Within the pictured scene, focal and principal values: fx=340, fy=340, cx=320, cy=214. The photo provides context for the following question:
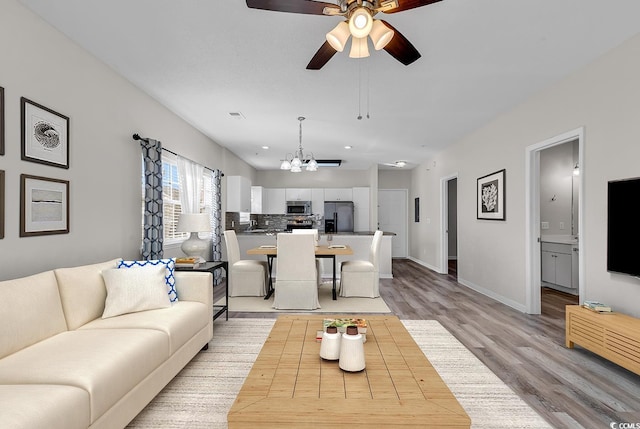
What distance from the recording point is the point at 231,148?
6.90m

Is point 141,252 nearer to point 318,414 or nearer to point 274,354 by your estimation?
point 274,354

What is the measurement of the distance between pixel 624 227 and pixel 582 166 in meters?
0.77

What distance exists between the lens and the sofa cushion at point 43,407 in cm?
125

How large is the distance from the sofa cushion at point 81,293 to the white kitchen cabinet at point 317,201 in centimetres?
683

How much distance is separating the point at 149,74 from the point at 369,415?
3.62m

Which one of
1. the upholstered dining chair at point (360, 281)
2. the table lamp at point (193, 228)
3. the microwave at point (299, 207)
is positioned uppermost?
the microwave at point (299, 207)

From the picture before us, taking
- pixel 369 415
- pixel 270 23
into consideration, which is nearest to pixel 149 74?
pixel 270 23

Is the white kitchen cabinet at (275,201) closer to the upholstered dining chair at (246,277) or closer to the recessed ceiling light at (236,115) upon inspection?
the upholstered dining chair at (246,277)

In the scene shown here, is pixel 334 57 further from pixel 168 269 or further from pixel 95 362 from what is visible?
pixel 95 362

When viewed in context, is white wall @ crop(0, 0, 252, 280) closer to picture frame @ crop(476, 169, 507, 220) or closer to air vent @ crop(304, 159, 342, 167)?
air vent @ crop(304, 159, 342, 167)

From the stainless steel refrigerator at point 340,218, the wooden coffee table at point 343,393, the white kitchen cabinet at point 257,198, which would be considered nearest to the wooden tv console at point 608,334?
the wooden coffee table at point 343,393

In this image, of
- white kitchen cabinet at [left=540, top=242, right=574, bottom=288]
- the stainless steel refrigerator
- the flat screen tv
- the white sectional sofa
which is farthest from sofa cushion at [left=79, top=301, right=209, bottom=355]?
the stainless steel refrigerator

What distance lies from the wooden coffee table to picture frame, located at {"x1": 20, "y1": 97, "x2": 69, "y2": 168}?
220cm

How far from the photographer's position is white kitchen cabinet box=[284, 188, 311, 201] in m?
9.24
